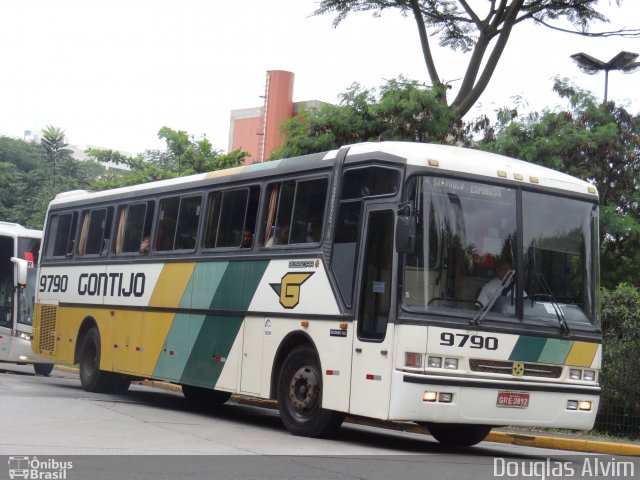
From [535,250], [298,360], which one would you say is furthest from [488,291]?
[298,360]

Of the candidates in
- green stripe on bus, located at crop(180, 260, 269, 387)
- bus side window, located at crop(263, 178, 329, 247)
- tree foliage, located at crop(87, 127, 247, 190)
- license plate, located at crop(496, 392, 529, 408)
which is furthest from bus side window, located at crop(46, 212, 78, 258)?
tree foliage, located at crop(87, 127, 247, 190)

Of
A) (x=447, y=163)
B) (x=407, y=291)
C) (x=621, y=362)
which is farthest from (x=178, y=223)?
(x=621, y=362)

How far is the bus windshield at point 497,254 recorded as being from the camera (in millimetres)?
11836

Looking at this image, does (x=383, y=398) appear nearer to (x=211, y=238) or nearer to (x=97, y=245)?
(x=211, y=238)

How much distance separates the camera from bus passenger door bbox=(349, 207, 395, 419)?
11828 mm

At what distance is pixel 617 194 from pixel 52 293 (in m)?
12.3

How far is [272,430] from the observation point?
46.3 ft

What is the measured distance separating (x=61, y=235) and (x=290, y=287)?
8.84 meters

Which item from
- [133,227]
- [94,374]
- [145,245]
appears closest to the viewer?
[145,245]

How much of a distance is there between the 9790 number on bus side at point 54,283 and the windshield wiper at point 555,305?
425 inches

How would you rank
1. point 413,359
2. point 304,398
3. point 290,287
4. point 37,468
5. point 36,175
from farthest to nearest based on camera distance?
1. point 36,175
2. point 290,287
3. point 304,398
4. point 413,359
5. point 37,468

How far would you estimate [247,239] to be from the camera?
1488 centimetres

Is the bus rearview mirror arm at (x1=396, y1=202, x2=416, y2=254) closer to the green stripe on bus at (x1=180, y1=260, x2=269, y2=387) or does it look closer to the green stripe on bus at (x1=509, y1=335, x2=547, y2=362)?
the green stripe on bus at (x1=509, y1=335, x2=547, y2=362)

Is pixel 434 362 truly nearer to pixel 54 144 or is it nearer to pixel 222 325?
pixel 222 325
